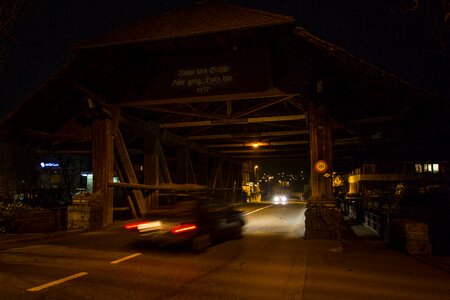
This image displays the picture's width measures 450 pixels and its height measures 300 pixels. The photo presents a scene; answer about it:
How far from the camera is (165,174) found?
2238 centimetres

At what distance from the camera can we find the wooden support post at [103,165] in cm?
1623

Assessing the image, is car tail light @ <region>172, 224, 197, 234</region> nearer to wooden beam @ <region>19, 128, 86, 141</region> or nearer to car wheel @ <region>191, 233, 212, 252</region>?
car wheel @ <region>191, 233, 212, 252</region>

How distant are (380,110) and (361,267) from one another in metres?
9.74

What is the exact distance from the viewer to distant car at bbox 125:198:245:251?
9.98 meters

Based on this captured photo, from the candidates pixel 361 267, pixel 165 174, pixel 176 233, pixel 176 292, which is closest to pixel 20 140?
pixel 165 174

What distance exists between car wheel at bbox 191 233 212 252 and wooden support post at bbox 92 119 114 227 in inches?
268

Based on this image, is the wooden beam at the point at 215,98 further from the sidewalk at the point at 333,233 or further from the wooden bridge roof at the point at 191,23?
the sidewalk at the point at 333,233

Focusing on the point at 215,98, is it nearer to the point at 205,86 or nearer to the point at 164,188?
the point at 205,86

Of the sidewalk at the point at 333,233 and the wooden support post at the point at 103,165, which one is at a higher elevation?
the wooden support post at the point at 103,165

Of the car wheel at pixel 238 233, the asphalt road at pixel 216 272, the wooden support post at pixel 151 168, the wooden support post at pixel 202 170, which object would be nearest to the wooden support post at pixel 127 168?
the wooden support post at pixel 151 168

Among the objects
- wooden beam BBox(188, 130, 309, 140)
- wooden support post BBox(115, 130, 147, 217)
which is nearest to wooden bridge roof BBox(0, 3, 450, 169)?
wooden support post BBox(115, 130, 147, 217)

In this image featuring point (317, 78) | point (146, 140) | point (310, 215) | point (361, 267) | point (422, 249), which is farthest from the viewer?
point (146, 140)

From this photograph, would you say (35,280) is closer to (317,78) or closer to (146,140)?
(317,78)

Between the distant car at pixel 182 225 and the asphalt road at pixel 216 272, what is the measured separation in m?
0.38
